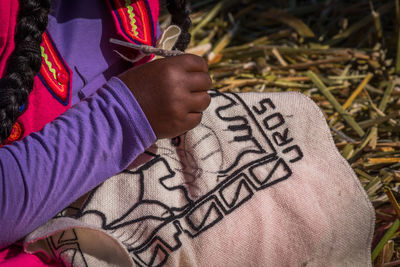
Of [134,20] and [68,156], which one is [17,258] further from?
[134,20]

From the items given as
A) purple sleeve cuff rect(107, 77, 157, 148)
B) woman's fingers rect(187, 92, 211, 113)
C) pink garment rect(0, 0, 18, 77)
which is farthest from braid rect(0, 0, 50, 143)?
woman's fingers rect(187, 92, 211, 113)

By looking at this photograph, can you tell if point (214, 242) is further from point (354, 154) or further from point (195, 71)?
point (354, 154)

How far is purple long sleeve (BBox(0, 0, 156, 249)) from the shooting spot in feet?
2.47

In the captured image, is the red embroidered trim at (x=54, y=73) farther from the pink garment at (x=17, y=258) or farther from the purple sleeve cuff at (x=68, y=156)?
the pink garment at (x=17, y=258)

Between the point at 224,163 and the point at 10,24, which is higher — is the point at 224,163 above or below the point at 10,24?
below

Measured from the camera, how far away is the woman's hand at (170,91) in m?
0.84

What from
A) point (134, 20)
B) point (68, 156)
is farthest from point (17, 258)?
point (134, 20)

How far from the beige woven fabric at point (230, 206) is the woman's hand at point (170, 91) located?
0.08 metres

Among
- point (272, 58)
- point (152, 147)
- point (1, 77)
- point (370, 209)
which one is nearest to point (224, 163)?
point (152, 147)

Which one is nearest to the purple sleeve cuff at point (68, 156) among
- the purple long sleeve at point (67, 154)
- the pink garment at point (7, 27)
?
the purple long sleeve at point (67, 154)

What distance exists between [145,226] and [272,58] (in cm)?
83

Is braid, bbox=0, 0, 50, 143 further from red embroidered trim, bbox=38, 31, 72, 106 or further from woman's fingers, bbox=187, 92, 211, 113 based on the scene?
woman's fingers, bbox=187, 92, 211, 113

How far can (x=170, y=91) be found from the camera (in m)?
0.84

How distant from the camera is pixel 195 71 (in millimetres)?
874
